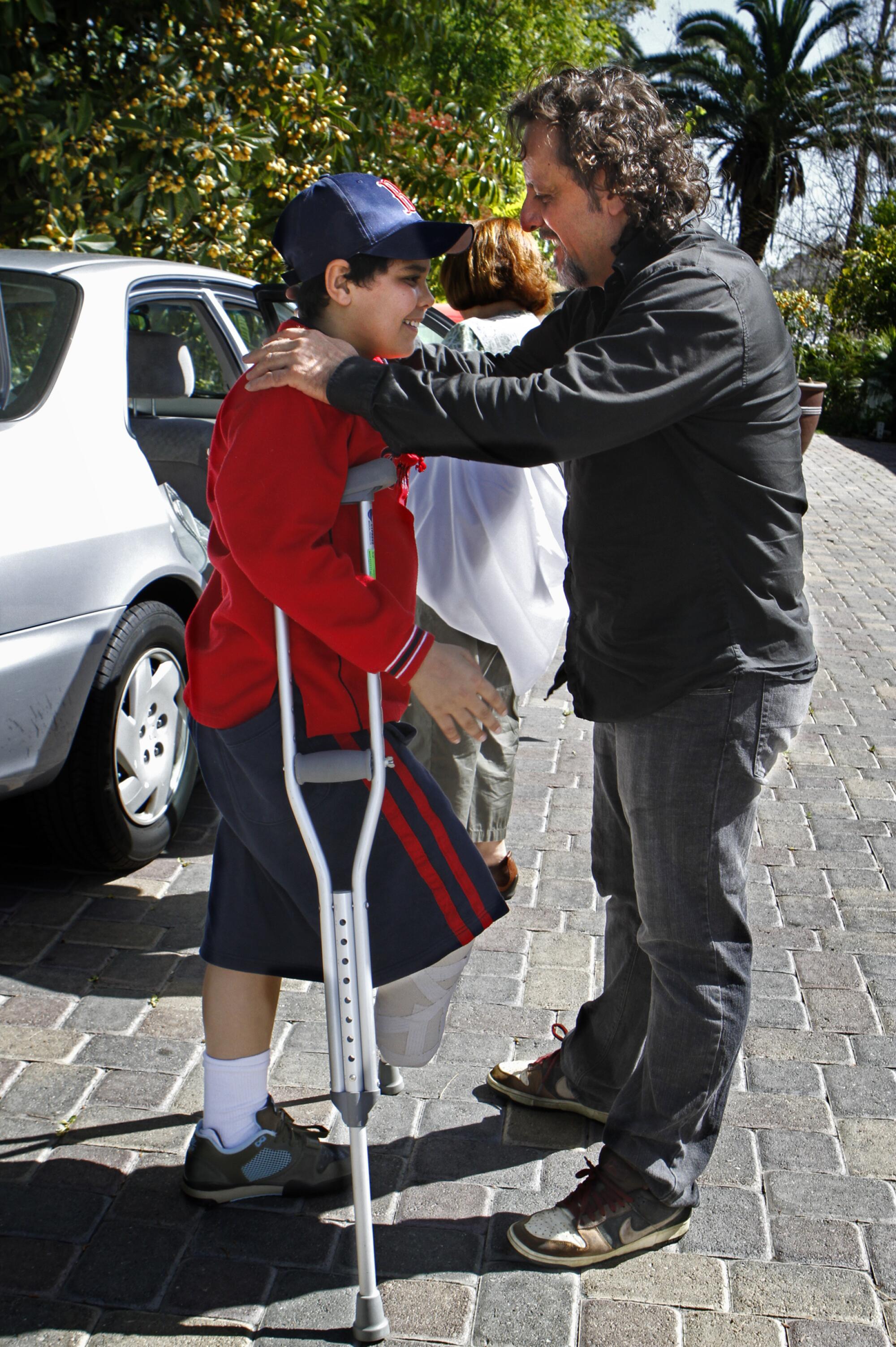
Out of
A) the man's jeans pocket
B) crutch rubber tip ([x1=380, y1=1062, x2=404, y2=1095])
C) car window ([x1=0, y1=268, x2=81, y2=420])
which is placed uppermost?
car window ([x1=0, y1=268, x2=81, y2=420])

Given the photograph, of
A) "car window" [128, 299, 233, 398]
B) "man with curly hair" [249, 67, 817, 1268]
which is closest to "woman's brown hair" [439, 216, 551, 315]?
"man with curly hair" [249, 67, 817, 1268]

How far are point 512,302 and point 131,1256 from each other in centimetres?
272

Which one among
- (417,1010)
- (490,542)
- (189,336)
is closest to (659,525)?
(417,1010)

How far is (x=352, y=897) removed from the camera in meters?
2.05

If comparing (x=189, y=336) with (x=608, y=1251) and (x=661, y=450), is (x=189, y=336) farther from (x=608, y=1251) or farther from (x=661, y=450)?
(x=608, y=1251)

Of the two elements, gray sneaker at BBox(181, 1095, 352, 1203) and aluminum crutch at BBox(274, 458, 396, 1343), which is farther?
gray sneaker at BBox(181, 1095, 352, 1203)

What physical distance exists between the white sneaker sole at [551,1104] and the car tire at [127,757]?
1.56m

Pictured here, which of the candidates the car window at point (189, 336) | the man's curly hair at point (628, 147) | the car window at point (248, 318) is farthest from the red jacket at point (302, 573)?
the car window at point (248, 318)

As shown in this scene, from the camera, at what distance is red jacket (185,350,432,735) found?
1.98 meters

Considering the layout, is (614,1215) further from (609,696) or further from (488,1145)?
(609,696)

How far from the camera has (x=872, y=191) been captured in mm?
28172

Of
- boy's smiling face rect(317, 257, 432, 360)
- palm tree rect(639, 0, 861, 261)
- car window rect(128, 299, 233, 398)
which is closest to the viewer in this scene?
boy's smiling face rect(317, 257, 432, 360)

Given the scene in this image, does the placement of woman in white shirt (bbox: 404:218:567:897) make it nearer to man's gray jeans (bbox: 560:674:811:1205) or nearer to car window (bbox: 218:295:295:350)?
man's gray jeans (bbox: 560:674:811:1205)

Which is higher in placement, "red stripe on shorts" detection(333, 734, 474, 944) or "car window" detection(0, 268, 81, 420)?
"car window" detection(0, 268, 81, 420)
